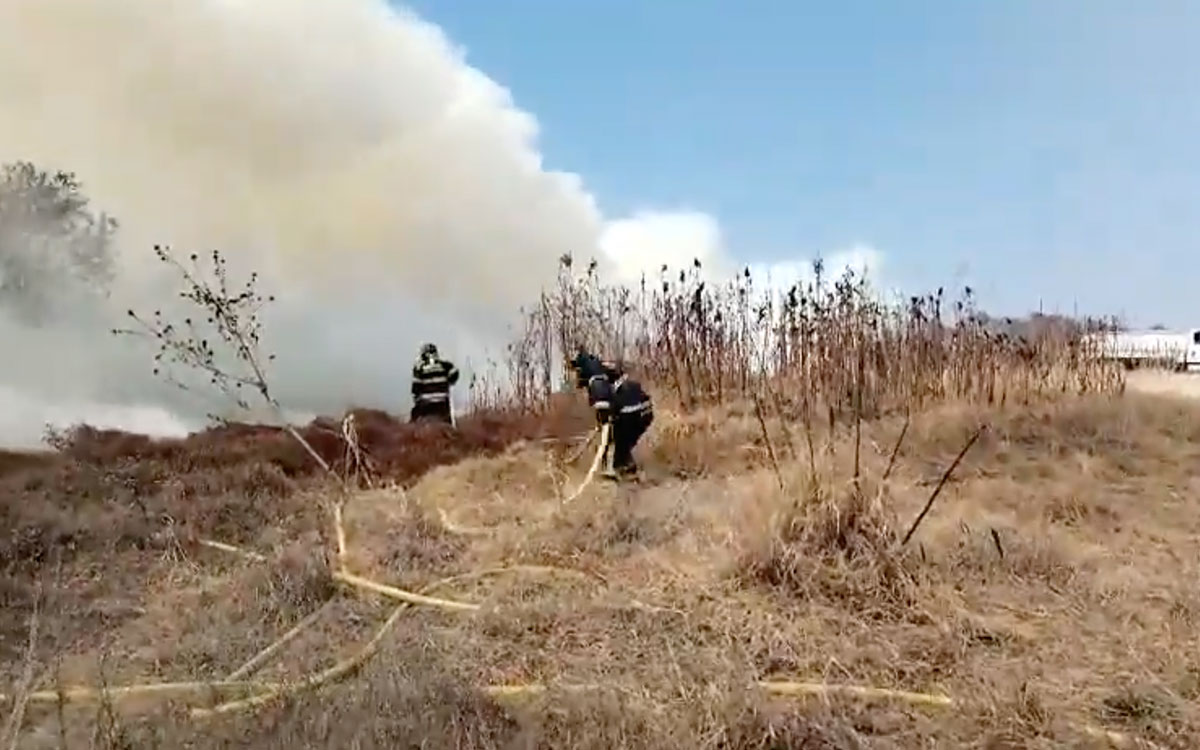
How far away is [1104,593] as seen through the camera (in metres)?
4.43

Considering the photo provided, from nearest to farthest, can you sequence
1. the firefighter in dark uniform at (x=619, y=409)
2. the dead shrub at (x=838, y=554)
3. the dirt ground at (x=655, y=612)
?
1. the dirt ground at (x=655, y=612)
2. the dead shrub at (x=838, y=554)
3. the firefighter in dark uniform at (x=619, y=409)

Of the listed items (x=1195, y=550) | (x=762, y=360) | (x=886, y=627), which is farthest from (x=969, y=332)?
(x=886, y=627)

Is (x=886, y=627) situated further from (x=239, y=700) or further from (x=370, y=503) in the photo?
(x=370, y=503)

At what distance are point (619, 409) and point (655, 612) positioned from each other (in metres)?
3.14

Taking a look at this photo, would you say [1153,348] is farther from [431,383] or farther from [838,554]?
[838,554]

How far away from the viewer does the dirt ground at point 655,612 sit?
10.5ft

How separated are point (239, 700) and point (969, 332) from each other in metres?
8.35

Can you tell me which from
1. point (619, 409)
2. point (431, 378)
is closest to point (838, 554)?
point (619, 409)

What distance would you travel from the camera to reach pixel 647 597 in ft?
14.5

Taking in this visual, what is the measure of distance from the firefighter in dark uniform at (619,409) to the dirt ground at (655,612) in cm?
28

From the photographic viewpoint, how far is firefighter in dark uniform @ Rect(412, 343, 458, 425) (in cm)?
1102

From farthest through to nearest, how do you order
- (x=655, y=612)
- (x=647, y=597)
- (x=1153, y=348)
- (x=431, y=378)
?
(x=1153, y=348) < (x=431, y=378) < (x=647, y=597) < (x=655, y=612)

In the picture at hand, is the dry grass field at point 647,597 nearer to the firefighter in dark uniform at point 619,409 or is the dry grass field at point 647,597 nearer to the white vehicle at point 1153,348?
the firefighter in dark uniform at point 619,409

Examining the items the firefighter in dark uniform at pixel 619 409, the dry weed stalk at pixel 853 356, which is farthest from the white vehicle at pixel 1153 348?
the firefighter in dark uniform at pixel 619 409
